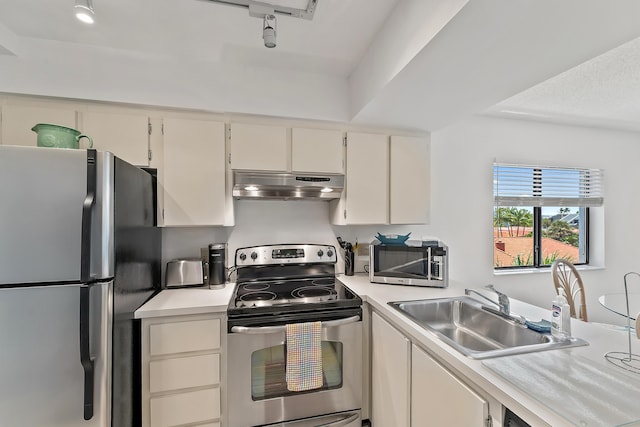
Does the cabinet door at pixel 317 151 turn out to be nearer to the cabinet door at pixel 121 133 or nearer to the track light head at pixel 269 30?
the track light head at pixel 269 30

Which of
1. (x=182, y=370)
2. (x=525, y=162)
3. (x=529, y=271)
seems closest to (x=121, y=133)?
(x=182, y=370)

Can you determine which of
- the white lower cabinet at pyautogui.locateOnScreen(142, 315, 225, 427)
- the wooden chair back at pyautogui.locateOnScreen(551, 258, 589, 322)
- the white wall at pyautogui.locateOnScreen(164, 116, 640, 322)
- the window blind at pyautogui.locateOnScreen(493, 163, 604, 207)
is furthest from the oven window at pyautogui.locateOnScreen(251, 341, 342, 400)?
the window blind at pyautogui.locateOnScreen(493, 163, 604, 207)

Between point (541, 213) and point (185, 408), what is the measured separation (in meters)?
3.64

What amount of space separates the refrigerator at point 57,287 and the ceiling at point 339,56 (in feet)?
2.77

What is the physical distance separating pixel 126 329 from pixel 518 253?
3454mm

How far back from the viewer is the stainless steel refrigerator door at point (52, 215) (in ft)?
3.84

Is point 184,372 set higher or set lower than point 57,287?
lower

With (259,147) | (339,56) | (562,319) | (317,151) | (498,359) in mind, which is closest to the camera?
(498,359)

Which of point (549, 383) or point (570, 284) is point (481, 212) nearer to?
point (570, 284)

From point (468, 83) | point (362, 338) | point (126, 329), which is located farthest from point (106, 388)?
point (468, 83)

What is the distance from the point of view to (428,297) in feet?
5.74

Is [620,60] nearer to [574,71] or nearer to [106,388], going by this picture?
[574,71]

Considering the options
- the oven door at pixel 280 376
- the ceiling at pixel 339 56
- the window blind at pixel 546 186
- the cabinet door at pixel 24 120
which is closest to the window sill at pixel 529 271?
the window blind at pixel 546 186

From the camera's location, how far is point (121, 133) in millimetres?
1788
